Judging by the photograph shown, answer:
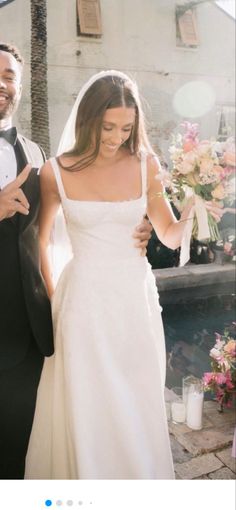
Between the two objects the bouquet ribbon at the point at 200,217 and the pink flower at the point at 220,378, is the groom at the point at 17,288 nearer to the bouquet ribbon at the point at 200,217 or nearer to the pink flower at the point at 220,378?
the bouquet ribbon at the point at 200,217

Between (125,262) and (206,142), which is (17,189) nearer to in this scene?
(125,262)

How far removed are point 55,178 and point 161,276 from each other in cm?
285

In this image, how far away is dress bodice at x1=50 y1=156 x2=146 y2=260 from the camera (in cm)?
141

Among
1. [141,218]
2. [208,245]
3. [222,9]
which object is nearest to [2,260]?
[141,218]

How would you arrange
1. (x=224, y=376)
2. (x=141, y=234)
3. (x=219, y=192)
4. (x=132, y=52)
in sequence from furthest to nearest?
(x=132, y=52) < (x=224, y=376) < (x=141, y=234) < (x=219, y=192)

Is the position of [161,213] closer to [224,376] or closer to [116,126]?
[116,126]

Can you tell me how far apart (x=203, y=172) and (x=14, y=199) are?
0.56m

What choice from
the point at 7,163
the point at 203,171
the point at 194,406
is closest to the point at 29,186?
the point at 7,163

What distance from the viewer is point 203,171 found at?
134 centimetres

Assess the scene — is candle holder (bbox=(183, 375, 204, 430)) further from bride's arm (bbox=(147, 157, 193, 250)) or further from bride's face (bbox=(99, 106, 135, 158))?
bride's face (bbox=(99, 106, 135, 158))

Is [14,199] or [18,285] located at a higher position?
[14,199]

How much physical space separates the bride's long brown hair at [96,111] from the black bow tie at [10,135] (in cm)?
16

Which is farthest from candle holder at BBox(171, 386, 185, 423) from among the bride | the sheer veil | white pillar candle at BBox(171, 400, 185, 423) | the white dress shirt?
the white dress shirt
